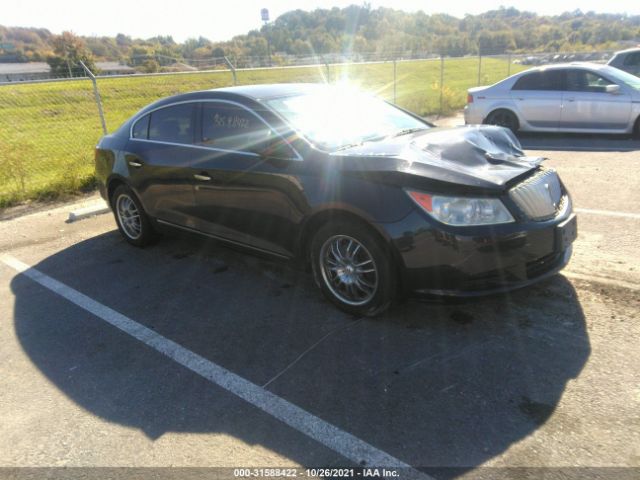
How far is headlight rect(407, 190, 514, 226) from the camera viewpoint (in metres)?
3.08

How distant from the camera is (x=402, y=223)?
10.3 ft

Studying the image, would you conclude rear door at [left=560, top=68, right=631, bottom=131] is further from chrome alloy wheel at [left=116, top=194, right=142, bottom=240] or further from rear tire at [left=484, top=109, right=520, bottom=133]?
chrome alloy wheel at [left=116, top=194, right=142, bottom=240]

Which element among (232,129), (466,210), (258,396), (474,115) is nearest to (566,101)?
(474,115)

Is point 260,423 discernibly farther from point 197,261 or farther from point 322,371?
point 197,261

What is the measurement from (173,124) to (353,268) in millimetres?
2491

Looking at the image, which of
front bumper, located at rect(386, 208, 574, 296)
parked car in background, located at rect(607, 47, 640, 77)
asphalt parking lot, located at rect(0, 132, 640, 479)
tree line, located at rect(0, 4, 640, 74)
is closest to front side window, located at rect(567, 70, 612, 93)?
parked car in background, located at rect(607, 47, 640, 77)

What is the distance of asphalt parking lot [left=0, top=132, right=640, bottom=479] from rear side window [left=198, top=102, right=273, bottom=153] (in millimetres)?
1201

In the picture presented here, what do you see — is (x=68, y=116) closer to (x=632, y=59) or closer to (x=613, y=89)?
(x=613, y=89)

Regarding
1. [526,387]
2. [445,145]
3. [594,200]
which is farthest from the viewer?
[594,200]

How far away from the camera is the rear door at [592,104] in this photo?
9.37 m

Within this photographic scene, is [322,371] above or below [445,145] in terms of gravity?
below

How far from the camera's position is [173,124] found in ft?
15.9

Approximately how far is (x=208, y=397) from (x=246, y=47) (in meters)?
97.0

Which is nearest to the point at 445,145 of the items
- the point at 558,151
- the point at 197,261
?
the point at 197,261
